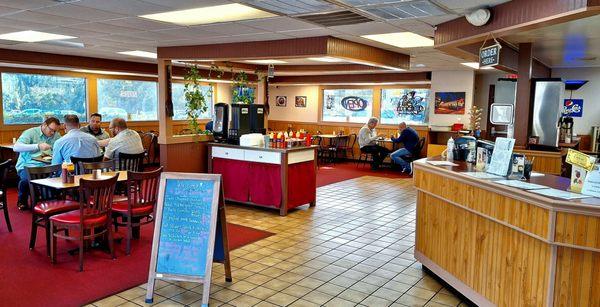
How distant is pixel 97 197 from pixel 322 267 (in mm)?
2329

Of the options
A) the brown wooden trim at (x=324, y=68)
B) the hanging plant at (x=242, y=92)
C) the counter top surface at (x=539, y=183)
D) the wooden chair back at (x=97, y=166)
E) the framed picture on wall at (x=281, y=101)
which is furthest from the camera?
the framed picture on wall at (x=281, y=101)

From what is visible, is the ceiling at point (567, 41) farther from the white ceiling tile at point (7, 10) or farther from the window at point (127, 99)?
the window at point (127, 99)

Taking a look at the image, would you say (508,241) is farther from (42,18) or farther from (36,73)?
(36,73)

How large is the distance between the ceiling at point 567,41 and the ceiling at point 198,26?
149 cm

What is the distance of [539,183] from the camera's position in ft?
11.8

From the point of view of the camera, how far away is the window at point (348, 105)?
44.2 feet

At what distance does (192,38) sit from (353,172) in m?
5.74

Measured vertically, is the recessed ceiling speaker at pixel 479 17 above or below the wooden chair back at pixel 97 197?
above

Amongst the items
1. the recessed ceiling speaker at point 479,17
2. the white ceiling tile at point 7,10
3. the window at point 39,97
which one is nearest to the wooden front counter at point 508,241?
the recessed ceiling speaker at point 479,17

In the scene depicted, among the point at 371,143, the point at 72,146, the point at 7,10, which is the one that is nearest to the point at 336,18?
the point at 7,10

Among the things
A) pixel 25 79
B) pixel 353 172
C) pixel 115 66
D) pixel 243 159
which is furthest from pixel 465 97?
pixel 25 79

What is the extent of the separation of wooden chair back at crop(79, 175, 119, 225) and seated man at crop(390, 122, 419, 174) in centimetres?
782

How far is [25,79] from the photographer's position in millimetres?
9781

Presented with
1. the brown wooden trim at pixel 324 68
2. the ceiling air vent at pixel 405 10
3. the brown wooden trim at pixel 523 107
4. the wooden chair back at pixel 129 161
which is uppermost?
the ceiling air vent at pixel 405 10
